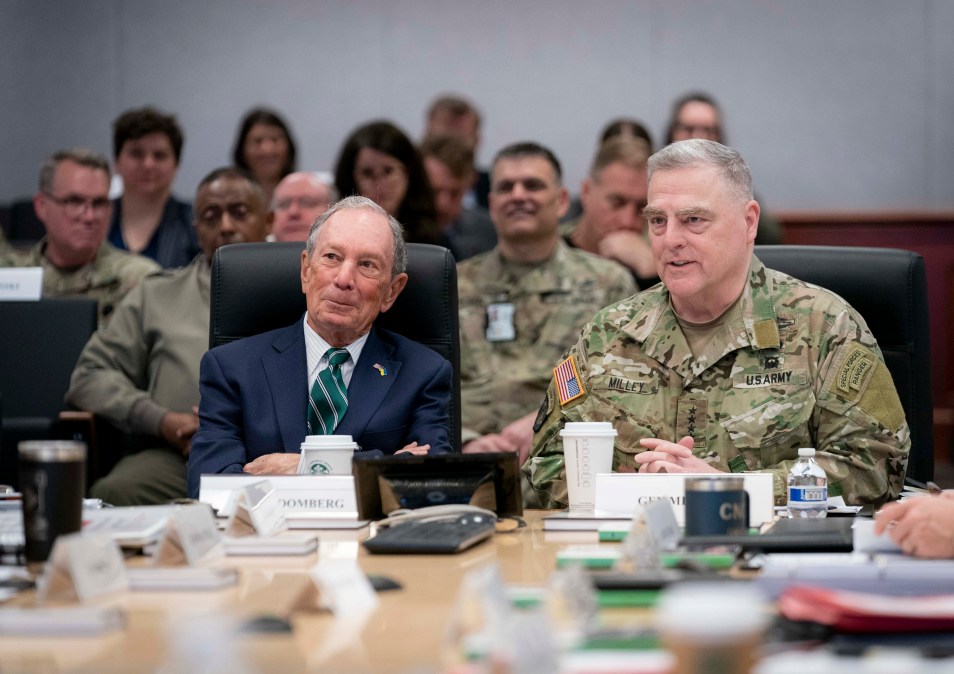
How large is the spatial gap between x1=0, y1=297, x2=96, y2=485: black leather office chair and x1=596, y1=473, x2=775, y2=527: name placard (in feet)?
7.73

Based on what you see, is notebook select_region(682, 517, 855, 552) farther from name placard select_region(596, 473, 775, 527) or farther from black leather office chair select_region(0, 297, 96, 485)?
black leather office chair select_region(0, 297, 96, 485)

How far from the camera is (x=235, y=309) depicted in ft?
8.66

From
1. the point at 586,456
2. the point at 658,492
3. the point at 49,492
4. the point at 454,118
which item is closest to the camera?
the point at 49,492

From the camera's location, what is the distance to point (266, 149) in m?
5.21

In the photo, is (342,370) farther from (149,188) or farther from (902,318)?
(149,188)

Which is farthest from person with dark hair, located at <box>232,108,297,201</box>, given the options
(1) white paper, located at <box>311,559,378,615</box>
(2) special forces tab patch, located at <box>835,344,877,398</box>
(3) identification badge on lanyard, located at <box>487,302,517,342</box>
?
(1) white paper, located at <box>311,559,378,615</box>

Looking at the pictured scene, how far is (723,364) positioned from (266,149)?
322 centimetres

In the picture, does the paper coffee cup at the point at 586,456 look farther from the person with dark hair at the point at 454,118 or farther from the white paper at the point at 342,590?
the person with dark hair at the point at 454,118

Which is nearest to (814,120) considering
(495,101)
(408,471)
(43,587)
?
(495,101)

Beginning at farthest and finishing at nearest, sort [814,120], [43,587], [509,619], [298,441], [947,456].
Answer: [814,120] < [947,456] < [298,441] < [43,587] < [509,619]

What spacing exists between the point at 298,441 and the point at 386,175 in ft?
6.96

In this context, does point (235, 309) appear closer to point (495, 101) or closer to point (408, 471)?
point (408, 471)

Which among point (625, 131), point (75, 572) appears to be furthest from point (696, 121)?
point (75, 572)

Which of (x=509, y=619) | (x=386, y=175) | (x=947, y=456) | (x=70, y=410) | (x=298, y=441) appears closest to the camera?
(x=509, y=619)
